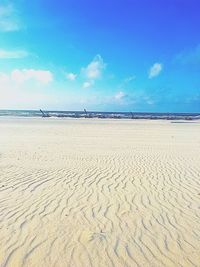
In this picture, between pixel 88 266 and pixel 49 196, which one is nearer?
pixel 88 266

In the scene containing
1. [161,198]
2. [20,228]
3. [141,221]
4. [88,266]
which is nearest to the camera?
[88,266]

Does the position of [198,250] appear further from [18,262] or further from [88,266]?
[18,262]

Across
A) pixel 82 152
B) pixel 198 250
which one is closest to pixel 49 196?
pixel 198 250

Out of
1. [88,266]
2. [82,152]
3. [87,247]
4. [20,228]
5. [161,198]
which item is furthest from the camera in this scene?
[82,152]

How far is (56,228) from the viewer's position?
5879 mm

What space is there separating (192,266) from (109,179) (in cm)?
541

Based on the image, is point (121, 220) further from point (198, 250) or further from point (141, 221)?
point (198, 250)

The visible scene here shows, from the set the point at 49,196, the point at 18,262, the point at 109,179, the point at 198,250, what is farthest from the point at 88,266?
the point at 109,179

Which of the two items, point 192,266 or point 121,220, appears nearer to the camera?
A: point 192,266

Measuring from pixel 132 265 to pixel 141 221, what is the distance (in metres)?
1.72

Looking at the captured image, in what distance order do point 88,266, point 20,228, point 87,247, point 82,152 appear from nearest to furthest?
1. point 88,266
2. point 87,247
3. point 20,228
4. point 82,152

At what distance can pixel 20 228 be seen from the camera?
5879 mm

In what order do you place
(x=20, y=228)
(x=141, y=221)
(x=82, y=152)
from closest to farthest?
(x=20, y=228), (x=141, y=221), (x=82, y=152)

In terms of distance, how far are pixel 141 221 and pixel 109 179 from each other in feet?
12.0
